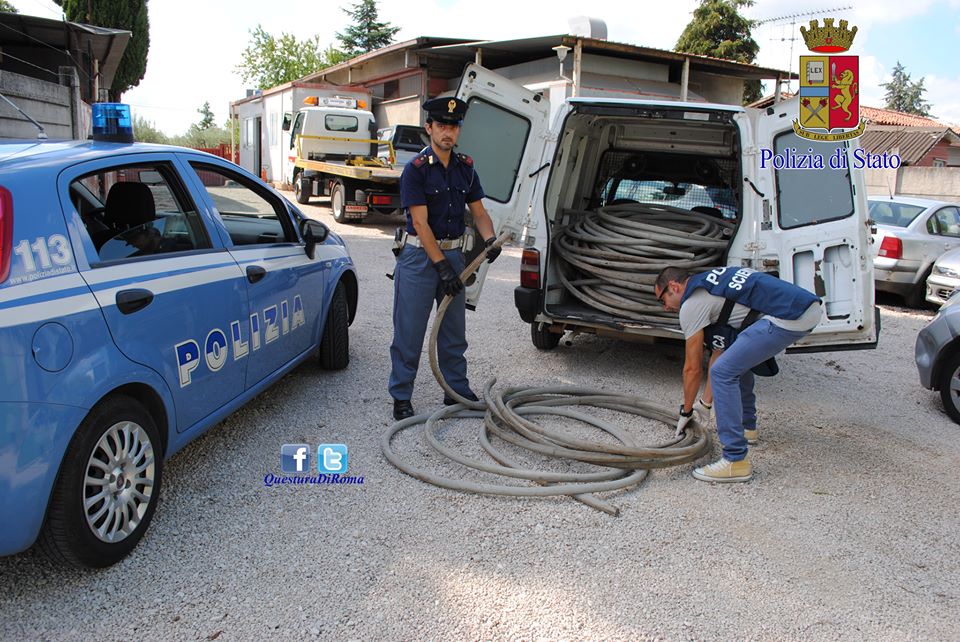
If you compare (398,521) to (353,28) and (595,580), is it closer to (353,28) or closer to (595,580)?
(595,580)

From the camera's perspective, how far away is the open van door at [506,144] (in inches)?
221

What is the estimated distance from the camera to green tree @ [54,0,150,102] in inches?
889

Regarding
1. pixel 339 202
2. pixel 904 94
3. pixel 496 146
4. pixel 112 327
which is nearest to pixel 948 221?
pixel 496 146

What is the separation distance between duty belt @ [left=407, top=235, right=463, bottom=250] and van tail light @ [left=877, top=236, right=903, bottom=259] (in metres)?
7.04

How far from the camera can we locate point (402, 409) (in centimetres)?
456

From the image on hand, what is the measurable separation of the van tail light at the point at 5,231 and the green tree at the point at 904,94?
9075 centimetres

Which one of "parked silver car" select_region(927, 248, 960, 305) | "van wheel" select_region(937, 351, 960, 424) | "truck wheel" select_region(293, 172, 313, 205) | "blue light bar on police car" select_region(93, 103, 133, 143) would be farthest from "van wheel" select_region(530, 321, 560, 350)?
"truck wheel" select_region(293, 172, 313, 205)

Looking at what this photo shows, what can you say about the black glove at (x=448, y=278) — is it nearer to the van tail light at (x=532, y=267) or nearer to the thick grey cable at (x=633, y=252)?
the van tail light at (x=532, y=267)

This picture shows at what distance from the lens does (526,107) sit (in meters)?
5.64

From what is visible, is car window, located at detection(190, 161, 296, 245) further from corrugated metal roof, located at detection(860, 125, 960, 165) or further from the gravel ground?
corrugated metal roof, located at detection(860, 125, 960, 165)

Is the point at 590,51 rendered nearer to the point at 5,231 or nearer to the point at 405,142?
the point at 405,142

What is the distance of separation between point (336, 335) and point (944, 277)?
743 cm

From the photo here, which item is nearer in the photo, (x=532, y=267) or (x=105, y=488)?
(x=105, y=488)

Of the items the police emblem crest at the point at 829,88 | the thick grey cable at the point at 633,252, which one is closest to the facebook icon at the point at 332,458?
the thick grey cable at the point at 633,252
